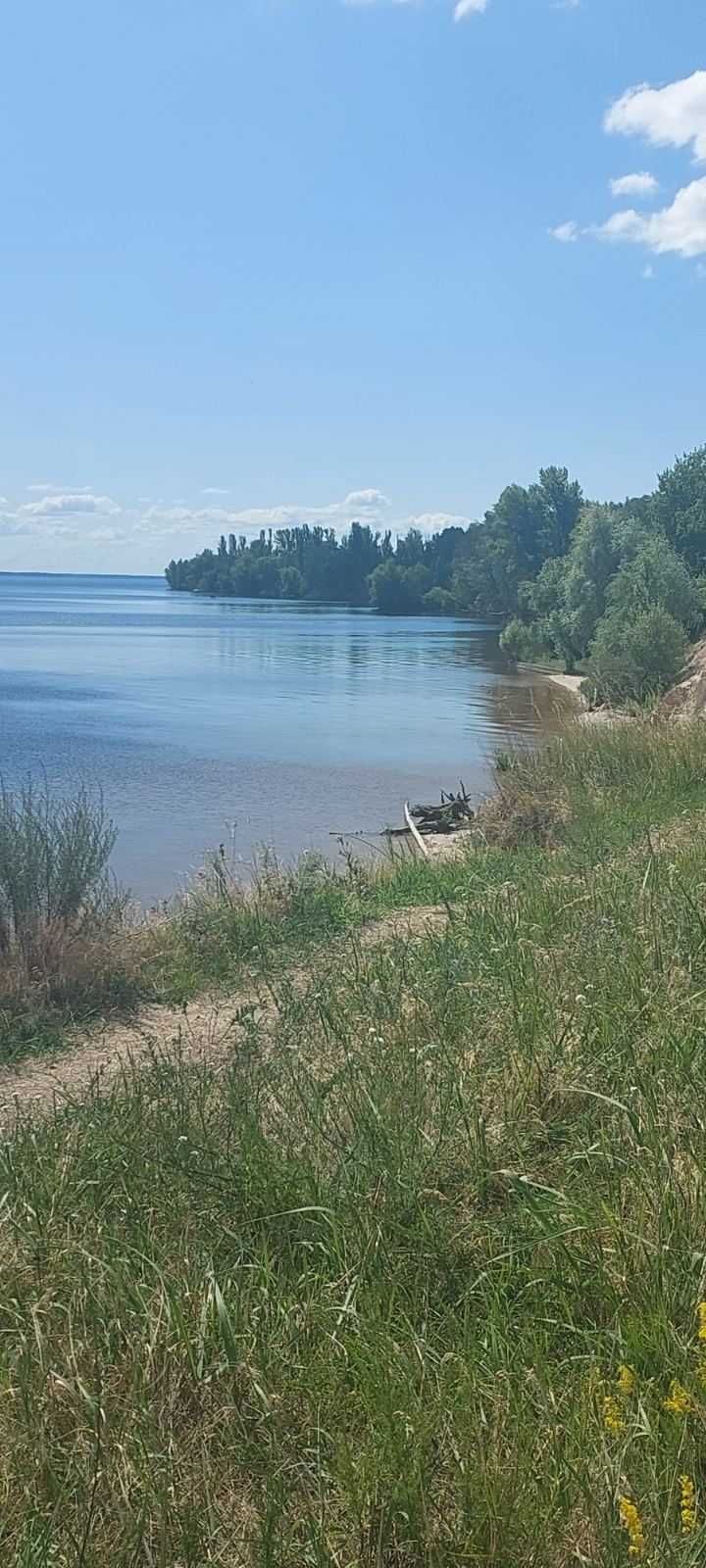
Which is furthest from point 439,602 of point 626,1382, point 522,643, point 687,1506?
point 687,1506

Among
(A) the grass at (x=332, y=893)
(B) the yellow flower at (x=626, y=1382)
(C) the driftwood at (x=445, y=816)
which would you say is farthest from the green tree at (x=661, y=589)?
(B) the yellow flower at (x=626, y=1382)

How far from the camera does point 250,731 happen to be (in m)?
36.7

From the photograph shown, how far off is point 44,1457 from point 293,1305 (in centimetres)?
70

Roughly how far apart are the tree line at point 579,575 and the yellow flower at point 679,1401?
73.3 feet

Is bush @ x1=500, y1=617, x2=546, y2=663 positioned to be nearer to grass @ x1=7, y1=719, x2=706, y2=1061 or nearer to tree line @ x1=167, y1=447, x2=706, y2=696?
tree line @ x1=167, y1=447, x2=706, y2=696

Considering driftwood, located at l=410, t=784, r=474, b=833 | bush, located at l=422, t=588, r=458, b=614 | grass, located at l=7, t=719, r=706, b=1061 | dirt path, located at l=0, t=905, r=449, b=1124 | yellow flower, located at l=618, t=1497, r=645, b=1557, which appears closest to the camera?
yellow flower, located at l=618, t=1497, r=645, b=1557

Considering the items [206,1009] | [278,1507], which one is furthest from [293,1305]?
[206,1009]

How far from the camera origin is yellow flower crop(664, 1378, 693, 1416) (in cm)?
243

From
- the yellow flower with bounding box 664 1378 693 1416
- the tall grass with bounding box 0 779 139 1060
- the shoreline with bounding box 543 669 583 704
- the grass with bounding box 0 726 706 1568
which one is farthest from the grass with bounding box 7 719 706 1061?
the shoreline with bounding box 543 669 583 704

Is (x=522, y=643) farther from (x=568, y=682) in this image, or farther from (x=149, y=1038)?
(x=149, y=1038)

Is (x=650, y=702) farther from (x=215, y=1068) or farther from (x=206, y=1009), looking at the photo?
(x=215, y=1068)

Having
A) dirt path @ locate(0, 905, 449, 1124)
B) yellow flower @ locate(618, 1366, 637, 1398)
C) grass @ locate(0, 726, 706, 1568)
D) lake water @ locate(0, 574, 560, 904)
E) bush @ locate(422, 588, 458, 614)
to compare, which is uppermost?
bush @ locate(422, 588, 458, 614)

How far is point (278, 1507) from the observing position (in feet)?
8.17

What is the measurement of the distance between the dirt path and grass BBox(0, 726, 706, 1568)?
44.5 inches
